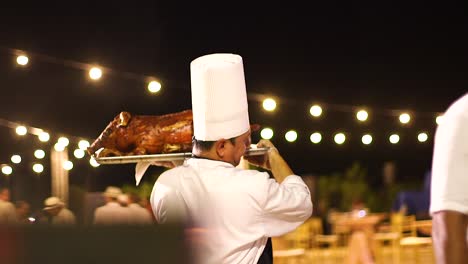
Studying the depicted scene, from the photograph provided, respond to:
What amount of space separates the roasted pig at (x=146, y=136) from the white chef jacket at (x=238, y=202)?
2.07ft

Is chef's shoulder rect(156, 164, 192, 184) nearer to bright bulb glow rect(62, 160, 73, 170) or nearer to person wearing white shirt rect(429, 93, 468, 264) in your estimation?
person wearing white shirt rect(429, 93, 468, 264)

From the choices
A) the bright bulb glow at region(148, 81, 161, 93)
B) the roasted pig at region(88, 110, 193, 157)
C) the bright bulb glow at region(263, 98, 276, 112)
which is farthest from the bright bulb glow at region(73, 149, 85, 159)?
the roasted pig at region(88, 110, 193, 157)

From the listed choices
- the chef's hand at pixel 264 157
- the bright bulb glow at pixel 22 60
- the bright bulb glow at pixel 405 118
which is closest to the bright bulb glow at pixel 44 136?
the bright bulb glow at pixel 22 60

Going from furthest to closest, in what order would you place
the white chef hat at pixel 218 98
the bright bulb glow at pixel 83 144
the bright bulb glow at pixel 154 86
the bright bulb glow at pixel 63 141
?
the bright bulb glow at pixel 63 141
the bright bulb glow at pixel 83 144
the bright bulb glow at pixel 154 86
the white chef hat at pixel 218 98

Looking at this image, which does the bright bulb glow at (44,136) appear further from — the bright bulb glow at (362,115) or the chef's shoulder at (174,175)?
the chef's shoulder at (174,175)

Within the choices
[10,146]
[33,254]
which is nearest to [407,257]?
[10,146]

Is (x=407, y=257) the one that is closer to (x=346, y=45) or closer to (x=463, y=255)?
(x=346, y=45)

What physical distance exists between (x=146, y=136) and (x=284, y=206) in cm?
98

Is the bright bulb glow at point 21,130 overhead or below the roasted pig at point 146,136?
overhead

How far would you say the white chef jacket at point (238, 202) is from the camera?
1.93 m

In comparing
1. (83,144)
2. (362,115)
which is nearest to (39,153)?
(83,144)

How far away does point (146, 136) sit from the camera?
2.86 meters

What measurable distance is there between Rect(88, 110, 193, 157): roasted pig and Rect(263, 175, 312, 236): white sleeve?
0.65 m

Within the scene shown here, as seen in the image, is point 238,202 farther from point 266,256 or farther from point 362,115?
point 362,115
